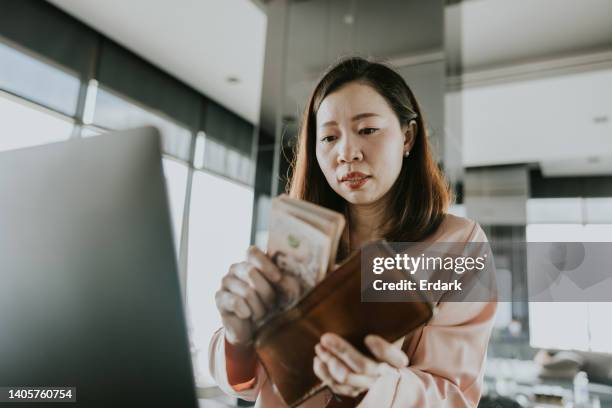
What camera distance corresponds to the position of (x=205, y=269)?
407 centimetres

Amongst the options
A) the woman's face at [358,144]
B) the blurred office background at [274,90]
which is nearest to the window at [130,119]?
the blurred office background at [274,90]

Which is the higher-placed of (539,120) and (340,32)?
(539,120)

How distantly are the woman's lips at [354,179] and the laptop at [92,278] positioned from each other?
0.32 meters

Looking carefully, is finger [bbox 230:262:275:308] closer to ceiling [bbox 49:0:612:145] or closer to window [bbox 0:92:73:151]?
ceiling [bbox 49:0:612:145]

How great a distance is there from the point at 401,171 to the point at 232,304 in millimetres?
423

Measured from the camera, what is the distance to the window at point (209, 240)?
3.74 meters

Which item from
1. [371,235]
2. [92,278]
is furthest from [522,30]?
[92,278]

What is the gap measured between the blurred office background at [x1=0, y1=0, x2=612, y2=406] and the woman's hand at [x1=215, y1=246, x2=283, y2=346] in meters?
1.12

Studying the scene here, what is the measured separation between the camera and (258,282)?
51 cm

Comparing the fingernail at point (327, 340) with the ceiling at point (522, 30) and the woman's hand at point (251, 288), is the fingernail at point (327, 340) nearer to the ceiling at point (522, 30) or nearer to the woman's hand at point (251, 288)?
the woman's hand at point (251, 288)

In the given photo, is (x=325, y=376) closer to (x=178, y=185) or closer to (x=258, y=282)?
(x=258, y=282)

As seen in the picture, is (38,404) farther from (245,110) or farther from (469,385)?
(245,110)

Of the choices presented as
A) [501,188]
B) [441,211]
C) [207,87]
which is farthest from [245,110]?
[441,211]

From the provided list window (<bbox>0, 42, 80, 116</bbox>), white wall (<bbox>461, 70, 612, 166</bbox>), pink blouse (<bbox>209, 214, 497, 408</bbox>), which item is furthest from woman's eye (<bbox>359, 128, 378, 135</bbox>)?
white wall (<bbox>461, 70, 612, 166</bbox>)
